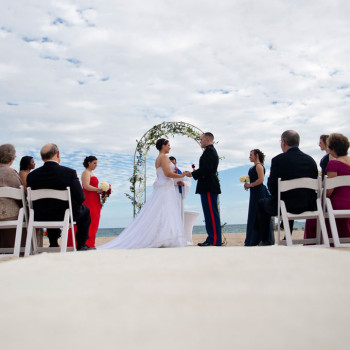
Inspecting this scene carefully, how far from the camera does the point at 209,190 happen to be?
22.0ft

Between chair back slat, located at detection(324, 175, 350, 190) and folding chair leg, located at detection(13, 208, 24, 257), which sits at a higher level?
chair back slat, located at detection(324, 175, 350, 190)

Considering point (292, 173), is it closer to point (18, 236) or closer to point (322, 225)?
point (322, 225)

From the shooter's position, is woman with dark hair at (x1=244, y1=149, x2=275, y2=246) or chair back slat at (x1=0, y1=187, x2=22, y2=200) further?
woman with dark hair at (x1=244, y1=149, x2=275, y2=246)

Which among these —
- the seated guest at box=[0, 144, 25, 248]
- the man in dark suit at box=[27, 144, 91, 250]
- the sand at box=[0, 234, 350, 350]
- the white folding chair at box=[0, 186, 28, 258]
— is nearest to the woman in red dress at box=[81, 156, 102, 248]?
the seated guest at box=[0, 144, 25, 248]

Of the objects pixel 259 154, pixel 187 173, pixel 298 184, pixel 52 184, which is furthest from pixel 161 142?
pixel 298 184

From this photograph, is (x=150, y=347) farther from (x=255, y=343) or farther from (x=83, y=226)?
(x=83, y=226)

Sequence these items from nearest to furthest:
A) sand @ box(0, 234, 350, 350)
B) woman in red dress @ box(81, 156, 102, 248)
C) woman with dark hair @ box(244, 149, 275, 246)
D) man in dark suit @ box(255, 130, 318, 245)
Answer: sand @ box(0, 234, 350, 350), man in dark suit @ box(255, 130, 318, 245), woman with dark hair @ box(244, 149, 275, 246), woman in red dress @ box(81, 156, 102, 248)

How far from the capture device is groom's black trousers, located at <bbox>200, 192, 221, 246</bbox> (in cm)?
664

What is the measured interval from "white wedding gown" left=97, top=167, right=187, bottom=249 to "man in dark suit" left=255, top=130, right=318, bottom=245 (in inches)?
86.9

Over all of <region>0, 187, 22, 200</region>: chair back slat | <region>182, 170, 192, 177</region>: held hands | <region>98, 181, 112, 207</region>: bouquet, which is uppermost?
<region>182, 170, 192, 177</region>: held hands

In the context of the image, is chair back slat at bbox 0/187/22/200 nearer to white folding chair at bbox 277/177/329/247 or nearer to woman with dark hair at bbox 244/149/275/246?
white folding chair at bbox 277/177/329/247

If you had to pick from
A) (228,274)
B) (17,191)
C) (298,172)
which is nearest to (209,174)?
(298,172)

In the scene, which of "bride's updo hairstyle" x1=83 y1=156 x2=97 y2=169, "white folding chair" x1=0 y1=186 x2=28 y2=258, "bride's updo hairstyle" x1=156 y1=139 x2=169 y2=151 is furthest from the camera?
"bride's updo hairstyle" x1=83 y1=156 x2=97 y2=169

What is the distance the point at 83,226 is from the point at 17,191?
994mm
